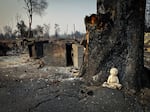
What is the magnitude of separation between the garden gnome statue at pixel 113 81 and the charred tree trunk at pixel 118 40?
0.16 metres

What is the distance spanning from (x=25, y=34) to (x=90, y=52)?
2029 cm

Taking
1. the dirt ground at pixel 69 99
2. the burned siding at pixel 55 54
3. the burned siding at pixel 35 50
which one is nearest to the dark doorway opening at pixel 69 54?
the burned siding at pixel 55 54

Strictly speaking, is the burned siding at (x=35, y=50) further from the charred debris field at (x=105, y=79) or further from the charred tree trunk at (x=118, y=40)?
the charred tree trunk at (x=118, y=40)

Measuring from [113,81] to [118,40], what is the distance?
109cm

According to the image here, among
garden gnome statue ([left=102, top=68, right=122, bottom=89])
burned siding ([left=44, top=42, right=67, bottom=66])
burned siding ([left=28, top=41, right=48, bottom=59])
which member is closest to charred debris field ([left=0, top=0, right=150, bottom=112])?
garden gnome statue ([left=102, top=68, right=122, bottom=89])

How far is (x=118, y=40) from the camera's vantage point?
15.2 feet

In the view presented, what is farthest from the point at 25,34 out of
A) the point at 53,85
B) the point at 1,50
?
the point at 53,85

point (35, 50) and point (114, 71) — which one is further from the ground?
point (35, 50)

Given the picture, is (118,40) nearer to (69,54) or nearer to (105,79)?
(105,79)

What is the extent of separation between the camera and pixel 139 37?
4508 millimetres

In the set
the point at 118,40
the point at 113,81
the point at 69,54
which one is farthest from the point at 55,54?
the point at 113,81

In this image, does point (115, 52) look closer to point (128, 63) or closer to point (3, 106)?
point (128, 63)

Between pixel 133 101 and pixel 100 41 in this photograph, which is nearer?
pixel 133 101

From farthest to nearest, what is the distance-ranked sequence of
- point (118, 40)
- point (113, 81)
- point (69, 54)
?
point (69, 54), point (118, 40), point (113, 81)
